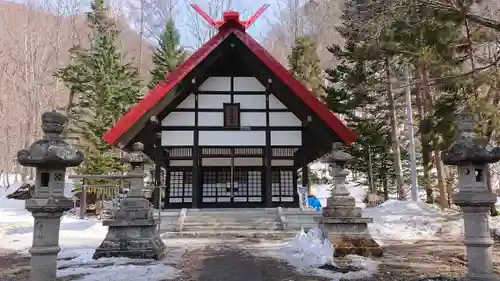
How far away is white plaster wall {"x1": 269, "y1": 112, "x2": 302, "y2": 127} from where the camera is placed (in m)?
15.5

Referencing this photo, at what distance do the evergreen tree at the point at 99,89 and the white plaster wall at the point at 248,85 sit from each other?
9.51 meters

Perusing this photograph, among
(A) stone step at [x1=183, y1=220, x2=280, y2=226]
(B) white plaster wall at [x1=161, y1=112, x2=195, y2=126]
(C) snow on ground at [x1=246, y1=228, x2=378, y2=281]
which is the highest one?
(B) white plaster wall at [x1=161, y1=112, x2=195, y2=126]

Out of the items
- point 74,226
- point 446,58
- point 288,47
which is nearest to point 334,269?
point 446,58

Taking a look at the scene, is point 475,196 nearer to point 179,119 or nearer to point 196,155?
point 196,155

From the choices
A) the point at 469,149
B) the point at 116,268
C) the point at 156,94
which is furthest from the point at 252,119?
the point at 469,149

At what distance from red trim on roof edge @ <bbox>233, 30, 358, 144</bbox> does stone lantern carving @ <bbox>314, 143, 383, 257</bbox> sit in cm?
361

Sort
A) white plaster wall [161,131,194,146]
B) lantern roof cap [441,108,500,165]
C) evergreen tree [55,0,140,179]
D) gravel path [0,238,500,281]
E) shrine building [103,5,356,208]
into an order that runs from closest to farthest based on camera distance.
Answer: lantern roof cap [441,108,500,165] → gravel path [0,238,500,281] → shrine building [103,5,356,208] → white plaster wall [161,131,194,146] → evergreen tree [55,0,140,179]

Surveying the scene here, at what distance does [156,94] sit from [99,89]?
456 inches

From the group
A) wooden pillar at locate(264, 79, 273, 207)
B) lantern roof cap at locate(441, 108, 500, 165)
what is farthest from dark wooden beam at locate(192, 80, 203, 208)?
lantern roof cap at locate(441, 108, 500, 165)

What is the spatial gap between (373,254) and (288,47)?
23093 millimetres

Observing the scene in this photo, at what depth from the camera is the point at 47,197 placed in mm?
5102

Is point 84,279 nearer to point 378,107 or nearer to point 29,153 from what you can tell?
point 29,153

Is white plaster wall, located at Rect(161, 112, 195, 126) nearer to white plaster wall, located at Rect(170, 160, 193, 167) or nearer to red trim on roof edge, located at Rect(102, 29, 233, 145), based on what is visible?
red trim on roof edge, located at Rect(102, 29, 233, 145)

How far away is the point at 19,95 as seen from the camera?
3259cm
